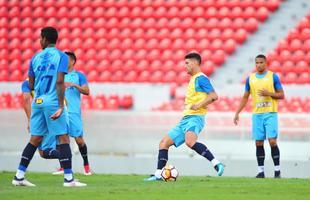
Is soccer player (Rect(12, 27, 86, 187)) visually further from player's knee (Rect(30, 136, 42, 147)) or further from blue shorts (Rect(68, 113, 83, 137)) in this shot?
blue shorts (Rect(68, 113, 83, 137))

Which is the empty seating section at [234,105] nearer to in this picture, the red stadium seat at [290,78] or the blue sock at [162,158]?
the red stadium seat at [290,78]

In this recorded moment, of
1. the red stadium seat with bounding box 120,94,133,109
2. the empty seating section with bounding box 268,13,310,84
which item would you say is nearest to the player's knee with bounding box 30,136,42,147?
the red stadium seat with bounding box 120,94,133,109

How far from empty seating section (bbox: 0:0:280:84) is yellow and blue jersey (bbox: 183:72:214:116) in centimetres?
1077

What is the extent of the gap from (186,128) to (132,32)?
1344 cm

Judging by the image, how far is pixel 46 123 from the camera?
10.8 metres

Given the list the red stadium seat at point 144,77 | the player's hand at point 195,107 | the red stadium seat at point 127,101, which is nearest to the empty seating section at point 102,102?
the red stadium seat at point 127,101

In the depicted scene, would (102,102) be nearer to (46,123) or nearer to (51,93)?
(46,123)

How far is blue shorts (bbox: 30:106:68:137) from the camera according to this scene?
10.7 m

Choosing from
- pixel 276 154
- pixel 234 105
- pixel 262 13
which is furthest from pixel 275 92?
pixel 262 13

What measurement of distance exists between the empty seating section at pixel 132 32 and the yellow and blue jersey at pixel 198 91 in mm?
10771

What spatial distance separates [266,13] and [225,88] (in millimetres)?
3870

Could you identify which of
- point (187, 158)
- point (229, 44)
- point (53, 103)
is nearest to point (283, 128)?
point (187, 158)

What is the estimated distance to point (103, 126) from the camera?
1702cm

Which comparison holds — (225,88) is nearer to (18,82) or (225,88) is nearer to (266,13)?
(266,13)
